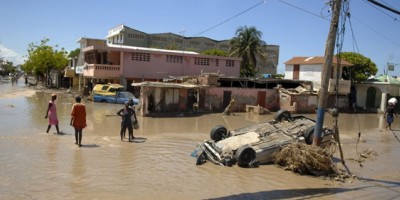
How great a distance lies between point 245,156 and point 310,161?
177 centimetres

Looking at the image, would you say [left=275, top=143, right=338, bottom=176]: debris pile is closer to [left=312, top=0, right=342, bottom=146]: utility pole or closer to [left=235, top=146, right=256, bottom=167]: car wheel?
[left=312, top=0, right=342, bottom=146]: utility pole

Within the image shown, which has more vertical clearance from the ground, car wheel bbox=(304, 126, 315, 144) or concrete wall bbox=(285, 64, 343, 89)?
concrete wall bbox=(285, 64, 343, 89)

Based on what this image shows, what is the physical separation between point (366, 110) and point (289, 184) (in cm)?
3204

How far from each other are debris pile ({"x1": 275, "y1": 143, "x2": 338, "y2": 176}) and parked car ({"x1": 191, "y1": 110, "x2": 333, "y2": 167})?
0.80 m

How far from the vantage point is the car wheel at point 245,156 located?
10.2 meters

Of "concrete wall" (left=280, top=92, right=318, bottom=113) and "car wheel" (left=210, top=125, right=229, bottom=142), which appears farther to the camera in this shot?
"concrete wall" (left=280, top=92, right=318, bottom=113)

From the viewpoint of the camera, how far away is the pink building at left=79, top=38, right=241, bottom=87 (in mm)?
33688

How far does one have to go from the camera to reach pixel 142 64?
34.6 meters

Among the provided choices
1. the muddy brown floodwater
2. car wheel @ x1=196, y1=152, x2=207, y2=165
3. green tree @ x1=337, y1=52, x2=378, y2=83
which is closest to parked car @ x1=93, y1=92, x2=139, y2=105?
the muddy brown floodwater

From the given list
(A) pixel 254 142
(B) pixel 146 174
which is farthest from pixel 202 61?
(B) pixel 146 174

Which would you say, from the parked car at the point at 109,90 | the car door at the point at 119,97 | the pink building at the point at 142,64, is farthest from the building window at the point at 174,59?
the car door at the point at 119,97

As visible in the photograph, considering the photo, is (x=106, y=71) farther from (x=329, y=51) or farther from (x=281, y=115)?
(x=329, y=51)

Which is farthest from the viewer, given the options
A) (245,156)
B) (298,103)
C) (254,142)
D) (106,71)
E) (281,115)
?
(106,71)

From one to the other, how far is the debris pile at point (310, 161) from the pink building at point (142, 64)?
83.8 feet
